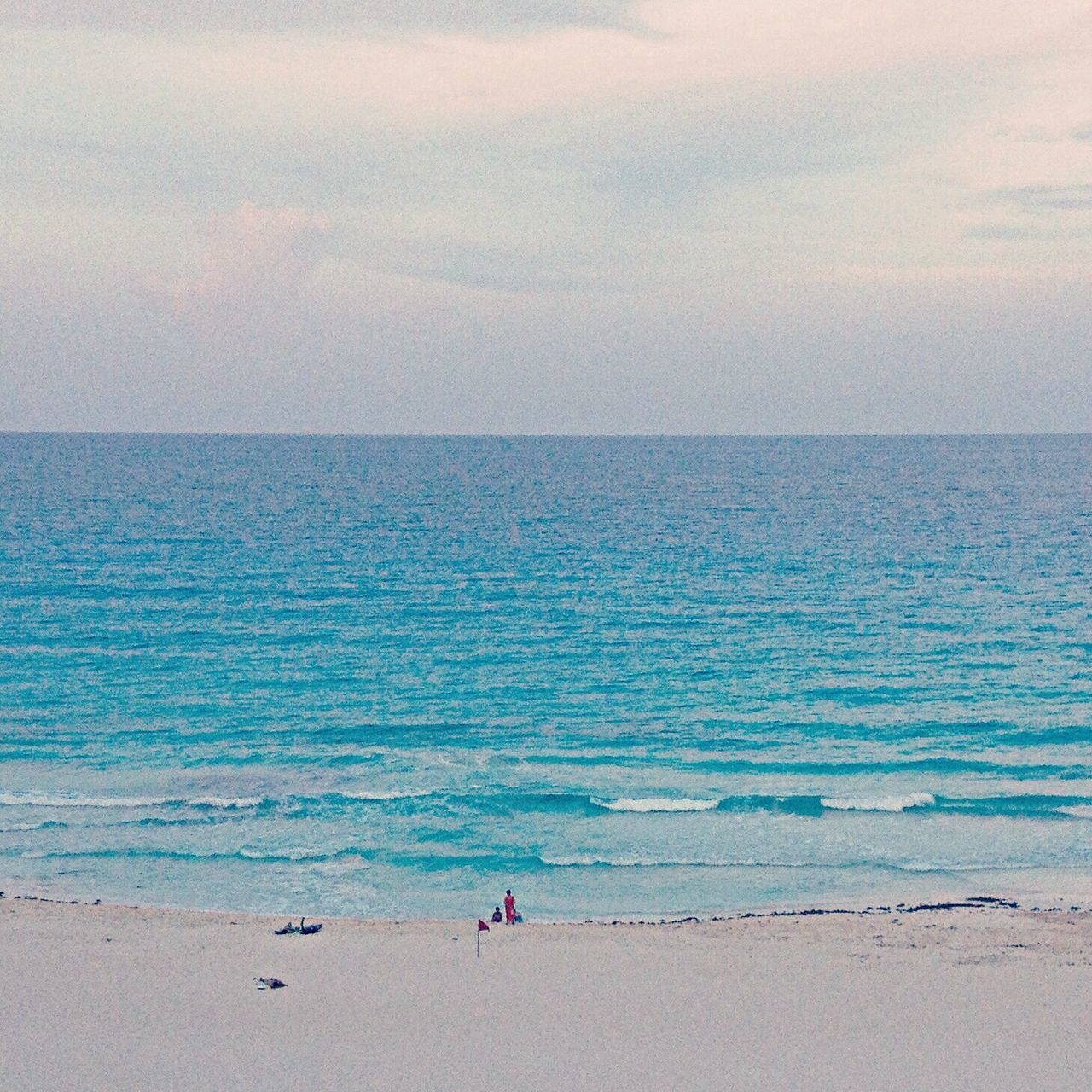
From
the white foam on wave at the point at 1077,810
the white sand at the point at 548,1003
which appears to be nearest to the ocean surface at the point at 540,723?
the white foam on wave at the point at 1077,810

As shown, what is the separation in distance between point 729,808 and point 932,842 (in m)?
5.62

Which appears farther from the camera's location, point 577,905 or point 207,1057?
point 577,905

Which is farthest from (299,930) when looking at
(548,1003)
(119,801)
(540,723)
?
(540,723)

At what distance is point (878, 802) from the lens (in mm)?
32844

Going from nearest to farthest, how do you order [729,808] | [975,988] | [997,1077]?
[997,1077] → [975,988] → [729,808]

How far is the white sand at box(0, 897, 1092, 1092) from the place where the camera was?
19281mm

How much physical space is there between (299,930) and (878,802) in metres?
17.3

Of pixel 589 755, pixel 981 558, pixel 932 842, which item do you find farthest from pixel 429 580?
pixel 932 842

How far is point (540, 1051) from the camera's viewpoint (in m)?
20.0

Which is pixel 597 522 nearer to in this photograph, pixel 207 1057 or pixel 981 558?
pixel 981 558

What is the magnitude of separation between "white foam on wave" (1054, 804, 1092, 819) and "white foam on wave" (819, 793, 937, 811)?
349 cm

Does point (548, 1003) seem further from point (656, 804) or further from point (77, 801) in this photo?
point (77, 801)

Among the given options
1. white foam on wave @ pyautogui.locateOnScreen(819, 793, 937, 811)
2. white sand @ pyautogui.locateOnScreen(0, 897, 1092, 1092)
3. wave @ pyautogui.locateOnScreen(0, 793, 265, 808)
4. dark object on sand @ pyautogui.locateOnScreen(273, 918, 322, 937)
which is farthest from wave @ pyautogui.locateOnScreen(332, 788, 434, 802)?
white foam on wave @ pyautogui.locateOnScreen(819, 793, 937, 811)

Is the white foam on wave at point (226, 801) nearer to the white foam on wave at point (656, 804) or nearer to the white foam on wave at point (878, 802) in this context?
the white foam on wave at point (656, 804)
